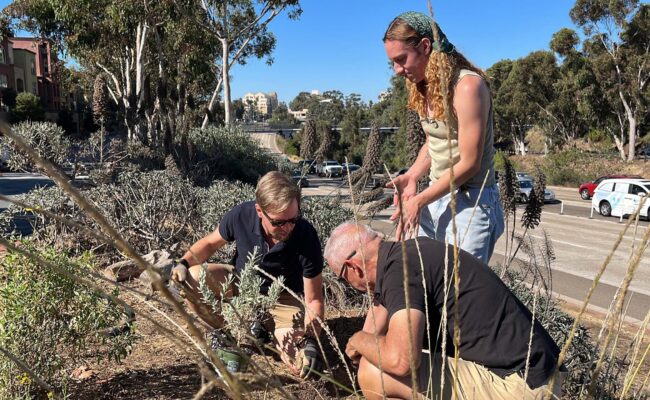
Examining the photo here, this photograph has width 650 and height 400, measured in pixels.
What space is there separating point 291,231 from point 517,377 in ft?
5.10

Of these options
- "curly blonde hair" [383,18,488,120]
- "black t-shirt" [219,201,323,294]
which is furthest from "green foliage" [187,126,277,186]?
"curly blonde hair" [383,18,488,120]

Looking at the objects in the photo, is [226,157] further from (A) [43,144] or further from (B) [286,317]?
(B) [286,317]

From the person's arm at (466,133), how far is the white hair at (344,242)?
8.5 inches

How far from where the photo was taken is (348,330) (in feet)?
13.8

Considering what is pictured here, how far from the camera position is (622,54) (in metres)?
32.2

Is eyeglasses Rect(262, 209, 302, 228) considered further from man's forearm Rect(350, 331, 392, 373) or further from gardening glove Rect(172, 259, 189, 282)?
man's forearm Rect(350, 331, 392, 373)

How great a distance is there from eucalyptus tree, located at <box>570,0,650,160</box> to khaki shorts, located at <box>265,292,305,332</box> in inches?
1316

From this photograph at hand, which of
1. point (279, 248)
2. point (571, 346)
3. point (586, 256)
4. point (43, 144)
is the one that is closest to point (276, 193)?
point (279, 248)

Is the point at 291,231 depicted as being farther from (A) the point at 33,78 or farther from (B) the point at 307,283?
(A) the point at 33,78

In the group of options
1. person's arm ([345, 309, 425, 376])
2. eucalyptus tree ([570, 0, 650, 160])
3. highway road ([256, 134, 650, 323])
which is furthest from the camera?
eucalyptus tree ([570, 0, 650, 160])

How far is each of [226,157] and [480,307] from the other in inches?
424

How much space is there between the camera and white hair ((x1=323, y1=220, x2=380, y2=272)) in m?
2.29

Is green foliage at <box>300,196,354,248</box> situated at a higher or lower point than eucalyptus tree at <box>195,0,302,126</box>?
lower

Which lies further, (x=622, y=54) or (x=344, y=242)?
(x=622, y=54)
